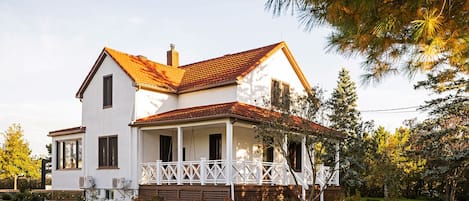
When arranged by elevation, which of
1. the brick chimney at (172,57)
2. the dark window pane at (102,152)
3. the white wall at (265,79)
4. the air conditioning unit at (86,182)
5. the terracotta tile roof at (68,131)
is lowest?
the air conditioning unit at (86,182)

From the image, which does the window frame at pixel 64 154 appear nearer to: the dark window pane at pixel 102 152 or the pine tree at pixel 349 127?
the dark window pane at pixel 102 152

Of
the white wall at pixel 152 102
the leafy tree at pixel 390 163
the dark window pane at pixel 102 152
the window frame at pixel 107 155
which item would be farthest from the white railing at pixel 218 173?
the leafy tree at pixel 390 163

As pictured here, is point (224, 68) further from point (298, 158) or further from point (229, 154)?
point (229, 154)

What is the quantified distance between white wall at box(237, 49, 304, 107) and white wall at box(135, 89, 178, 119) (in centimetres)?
342

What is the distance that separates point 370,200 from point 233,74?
11786 millimetres

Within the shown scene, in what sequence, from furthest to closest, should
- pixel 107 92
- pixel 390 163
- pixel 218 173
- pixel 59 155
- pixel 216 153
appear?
pixel 59 155 < pixel 107 92 < pixel 390 163 < pixel 216 153 < pixel 218 173

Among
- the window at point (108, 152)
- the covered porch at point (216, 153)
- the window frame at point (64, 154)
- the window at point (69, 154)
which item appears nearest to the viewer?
the covered porch at point (216, 153)

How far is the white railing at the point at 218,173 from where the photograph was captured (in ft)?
57.2

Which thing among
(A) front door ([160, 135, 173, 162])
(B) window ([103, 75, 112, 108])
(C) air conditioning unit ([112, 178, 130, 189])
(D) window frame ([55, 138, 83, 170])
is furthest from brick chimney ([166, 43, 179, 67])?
(C) air conditioning unit ([112, 178, 130, 189])

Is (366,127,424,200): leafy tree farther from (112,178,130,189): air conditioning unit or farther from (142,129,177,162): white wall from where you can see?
(112,178,130,189): air conditioning unit

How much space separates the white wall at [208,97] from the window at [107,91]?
300 centimetres

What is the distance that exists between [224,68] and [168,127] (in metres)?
4.51

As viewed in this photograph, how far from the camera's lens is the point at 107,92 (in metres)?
22.2

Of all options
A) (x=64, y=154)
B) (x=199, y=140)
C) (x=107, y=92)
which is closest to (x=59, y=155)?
(x=64, y=154)
